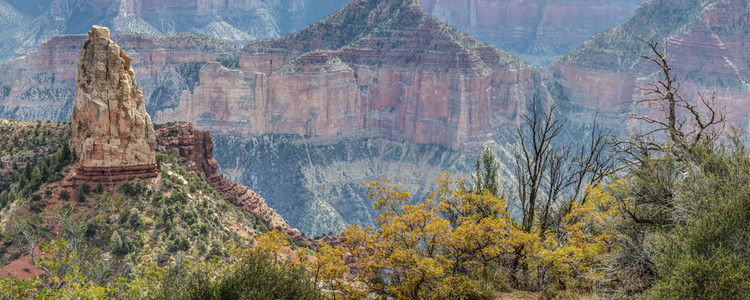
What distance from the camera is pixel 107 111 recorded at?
44.1 m

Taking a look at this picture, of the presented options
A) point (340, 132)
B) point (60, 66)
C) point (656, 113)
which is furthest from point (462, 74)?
point (60, 66)

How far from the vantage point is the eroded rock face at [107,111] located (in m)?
43.9

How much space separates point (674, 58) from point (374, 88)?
219 ft

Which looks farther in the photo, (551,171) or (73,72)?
(73,72)

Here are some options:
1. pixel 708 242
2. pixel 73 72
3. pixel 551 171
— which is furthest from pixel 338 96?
pixel 708 242

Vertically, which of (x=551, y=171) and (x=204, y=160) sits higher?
(x=551, y=171)

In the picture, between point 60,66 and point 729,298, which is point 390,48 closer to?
point 60,66

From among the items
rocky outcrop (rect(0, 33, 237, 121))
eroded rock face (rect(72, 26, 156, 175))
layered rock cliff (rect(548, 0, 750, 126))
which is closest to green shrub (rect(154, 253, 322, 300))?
eroded rock face (rect(72, 26, 156, 175))

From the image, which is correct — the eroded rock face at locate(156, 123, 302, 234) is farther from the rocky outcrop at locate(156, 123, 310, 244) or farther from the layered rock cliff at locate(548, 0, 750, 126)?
the layered rock cliff at locate(548, 0, 750, 126)

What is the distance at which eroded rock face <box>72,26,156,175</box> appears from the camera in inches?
1729

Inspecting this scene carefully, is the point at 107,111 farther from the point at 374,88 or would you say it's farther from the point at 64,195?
the point at 374,88

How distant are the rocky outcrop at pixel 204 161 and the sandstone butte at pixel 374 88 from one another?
80.3m

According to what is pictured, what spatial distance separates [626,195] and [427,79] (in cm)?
12081

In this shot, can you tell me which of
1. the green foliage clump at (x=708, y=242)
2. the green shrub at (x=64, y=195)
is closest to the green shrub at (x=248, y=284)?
the green foliage clump at (x=708, y=242)
